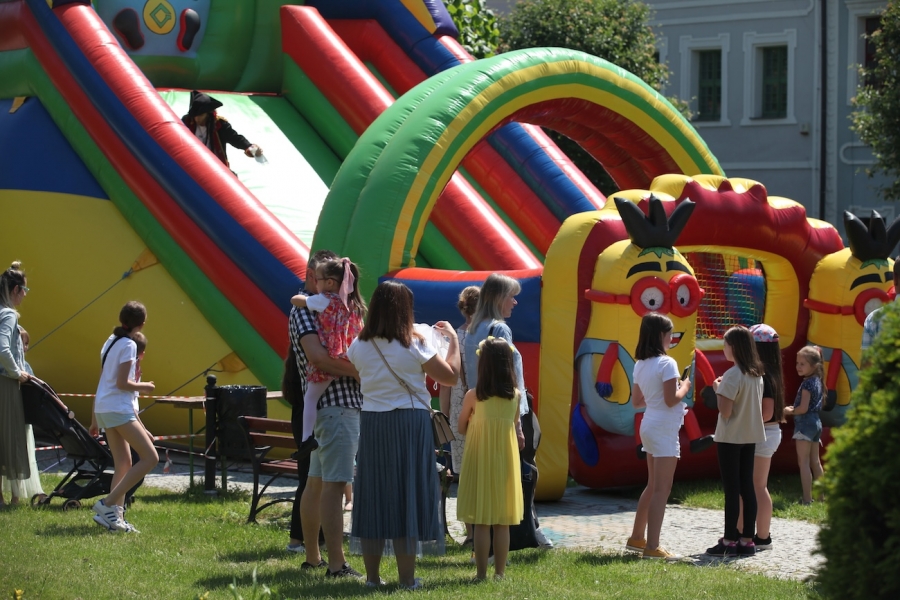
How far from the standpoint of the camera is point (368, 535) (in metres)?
5.66

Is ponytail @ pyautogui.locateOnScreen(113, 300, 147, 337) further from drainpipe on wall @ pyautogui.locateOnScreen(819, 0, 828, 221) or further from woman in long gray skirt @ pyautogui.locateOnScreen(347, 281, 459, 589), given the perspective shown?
drainpipe on wall @ pyautogui.locateOnScreen(819, 0, 828, 221)

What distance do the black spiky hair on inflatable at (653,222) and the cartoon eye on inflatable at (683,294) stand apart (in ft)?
0.82

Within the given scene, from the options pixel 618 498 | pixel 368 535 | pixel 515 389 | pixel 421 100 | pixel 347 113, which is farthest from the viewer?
pixel 347 113

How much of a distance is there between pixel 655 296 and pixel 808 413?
1397 mm

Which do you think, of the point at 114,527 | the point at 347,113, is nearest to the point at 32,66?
the point at 347,113

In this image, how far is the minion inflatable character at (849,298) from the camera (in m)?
8.98

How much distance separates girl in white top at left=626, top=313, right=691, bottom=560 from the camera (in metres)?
6.66

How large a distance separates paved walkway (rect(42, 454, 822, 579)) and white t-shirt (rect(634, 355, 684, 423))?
75 centimetres

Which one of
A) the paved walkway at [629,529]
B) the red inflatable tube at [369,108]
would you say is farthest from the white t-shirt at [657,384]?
the red inflatable tube at [369,108]

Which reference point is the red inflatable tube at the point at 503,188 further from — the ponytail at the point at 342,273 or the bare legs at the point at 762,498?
the ponytail at the point at 342,273

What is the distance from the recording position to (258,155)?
38.7 ft

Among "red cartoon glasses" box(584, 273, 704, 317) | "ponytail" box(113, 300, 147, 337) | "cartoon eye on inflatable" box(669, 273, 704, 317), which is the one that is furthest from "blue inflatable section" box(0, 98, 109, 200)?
"cartoon eye on inflatable" box(669, 273, 704, 317)

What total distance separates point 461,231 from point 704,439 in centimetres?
421

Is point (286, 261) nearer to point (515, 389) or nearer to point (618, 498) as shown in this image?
point (618, 498)
